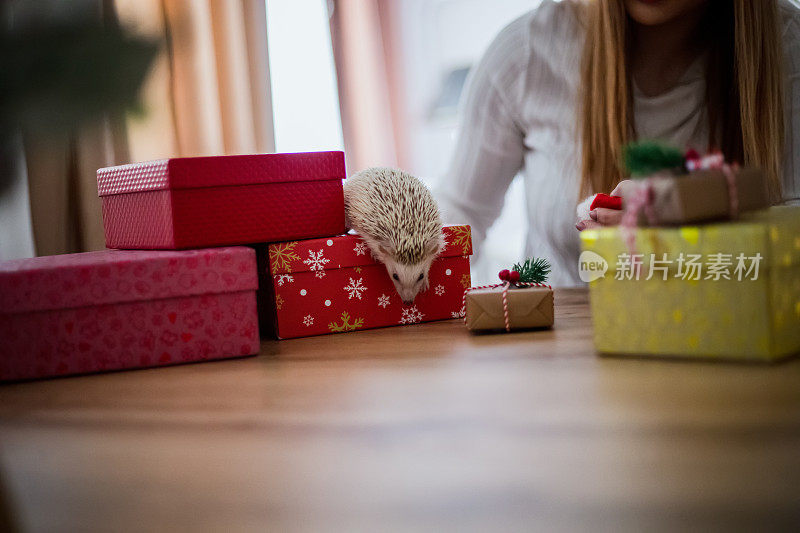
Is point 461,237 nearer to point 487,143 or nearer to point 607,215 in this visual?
point 607,215

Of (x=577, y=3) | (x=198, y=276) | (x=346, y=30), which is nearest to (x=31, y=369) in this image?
(x=198, y=276)

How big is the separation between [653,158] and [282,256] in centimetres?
68

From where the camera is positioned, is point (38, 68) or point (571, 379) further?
point (571, 379)

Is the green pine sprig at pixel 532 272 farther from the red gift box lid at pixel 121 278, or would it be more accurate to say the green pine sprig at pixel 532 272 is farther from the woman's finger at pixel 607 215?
the red gift box lid at pixel 121 278

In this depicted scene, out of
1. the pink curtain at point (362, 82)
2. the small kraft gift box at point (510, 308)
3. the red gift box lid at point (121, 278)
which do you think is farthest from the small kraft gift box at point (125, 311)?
the pink curtain at point (362, 82)

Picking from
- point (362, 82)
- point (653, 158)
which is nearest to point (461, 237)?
point (653, 158)

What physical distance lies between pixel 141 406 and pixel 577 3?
1.61 meters

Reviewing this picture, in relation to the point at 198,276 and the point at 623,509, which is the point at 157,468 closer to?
the point at 623,509

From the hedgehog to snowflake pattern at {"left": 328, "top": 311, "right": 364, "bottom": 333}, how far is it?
0.09 metres

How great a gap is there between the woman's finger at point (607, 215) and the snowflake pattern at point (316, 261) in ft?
1.56

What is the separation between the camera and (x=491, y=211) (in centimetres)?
227

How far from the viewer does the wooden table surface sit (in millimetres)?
524

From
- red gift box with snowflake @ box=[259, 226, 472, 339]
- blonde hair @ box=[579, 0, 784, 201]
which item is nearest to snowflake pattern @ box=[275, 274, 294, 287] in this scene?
red gift box with snowflake @ box=[259, 226, 472, 339]

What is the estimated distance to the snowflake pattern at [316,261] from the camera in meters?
1.31
